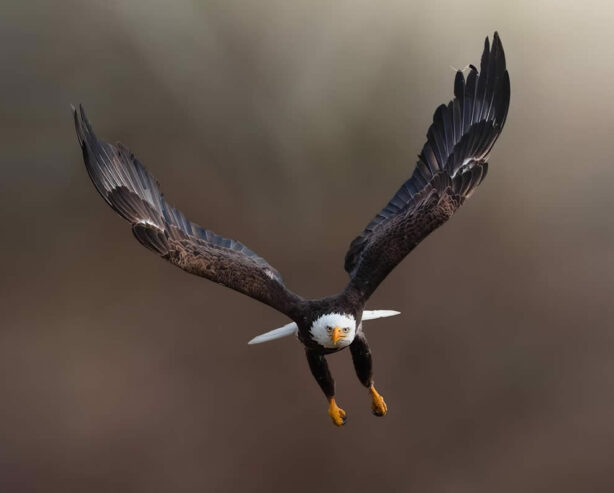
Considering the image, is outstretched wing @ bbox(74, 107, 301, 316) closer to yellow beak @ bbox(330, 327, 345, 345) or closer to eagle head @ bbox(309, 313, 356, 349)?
eagle head @ bbox(309, 313, 356, 349)

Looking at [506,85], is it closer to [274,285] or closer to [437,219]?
[437,219]

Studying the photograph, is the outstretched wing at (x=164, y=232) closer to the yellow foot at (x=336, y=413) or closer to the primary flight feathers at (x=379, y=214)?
the primary flight feathers at (x=379, y=214)

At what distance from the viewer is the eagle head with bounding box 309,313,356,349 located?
471 cm

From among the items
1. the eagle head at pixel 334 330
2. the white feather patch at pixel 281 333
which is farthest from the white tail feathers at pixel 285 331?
the eagle head at pixel 334 330

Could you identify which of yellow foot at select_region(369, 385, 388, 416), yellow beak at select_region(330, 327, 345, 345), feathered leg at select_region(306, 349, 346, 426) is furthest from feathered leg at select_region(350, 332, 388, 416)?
yellow beak at select_region(330, 327, 345, 345)

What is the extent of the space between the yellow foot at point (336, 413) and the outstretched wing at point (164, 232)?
680mm

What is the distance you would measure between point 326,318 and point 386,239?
2.49 feet

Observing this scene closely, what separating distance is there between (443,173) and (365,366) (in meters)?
1.27

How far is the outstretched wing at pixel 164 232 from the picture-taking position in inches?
198

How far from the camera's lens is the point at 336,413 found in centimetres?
527

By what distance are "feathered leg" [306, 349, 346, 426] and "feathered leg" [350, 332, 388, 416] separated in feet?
0.56

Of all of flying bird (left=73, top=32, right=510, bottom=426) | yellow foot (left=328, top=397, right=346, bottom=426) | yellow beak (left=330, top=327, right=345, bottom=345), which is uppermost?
flying bird (left=73, top=32, right=510, bottom=426)

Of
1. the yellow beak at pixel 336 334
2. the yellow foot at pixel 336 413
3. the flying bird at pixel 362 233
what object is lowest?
the yellow foot at pixel 336 413

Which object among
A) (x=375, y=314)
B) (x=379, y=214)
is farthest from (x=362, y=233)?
(x=375, y=314)
